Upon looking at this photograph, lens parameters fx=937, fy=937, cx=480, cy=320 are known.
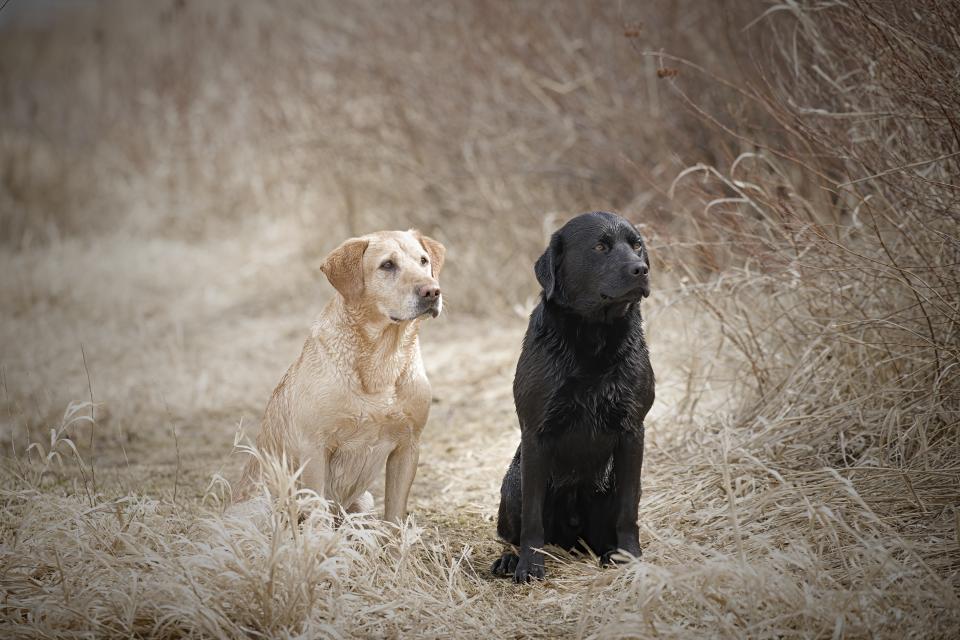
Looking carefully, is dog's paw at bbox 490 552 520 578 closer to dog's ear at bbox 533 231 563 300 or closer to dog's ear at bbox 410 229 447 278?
dog's ear at bbox 533 231 563 300

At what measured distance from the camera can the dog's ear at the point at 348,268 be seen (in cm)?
351

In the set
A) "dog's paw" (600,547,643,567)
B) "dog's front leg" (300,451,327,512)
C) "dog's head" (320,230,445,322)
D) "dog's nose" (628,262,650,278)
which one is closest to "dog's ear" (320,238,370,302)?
"dog's head" (320,230,445,322)

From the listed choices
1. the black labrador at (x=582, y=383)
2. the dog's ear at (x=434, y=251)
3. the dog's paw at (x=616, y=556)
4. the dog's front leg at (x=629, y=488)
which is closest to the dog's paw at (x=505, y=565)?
the black labrador at (x=582, y=383)

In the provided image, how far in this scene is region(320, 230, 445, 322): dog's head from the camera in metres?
3.42

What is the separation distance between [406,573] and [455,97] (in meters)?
6.09

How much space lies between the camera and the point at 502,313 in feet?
25.7

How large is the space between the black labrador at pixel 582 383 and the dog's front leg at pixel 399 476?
0.50 m

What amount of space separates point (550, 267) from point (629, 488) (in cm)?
83

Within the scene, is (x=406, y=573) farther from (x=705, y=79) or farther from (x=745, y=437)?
(x=705, y=79)

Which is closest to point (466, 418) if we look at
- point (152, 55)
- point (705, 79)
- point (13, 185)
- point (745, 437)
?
point (745, 437)

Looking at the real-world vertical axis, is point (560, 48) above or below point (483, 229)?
above

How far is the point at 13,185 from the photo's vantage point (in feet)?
38.2

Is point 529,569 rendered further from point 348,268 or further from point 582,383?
point 348,268

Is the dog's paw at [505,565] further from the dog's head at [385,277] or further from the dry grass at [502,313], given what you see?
the dog's head at [385,277]
